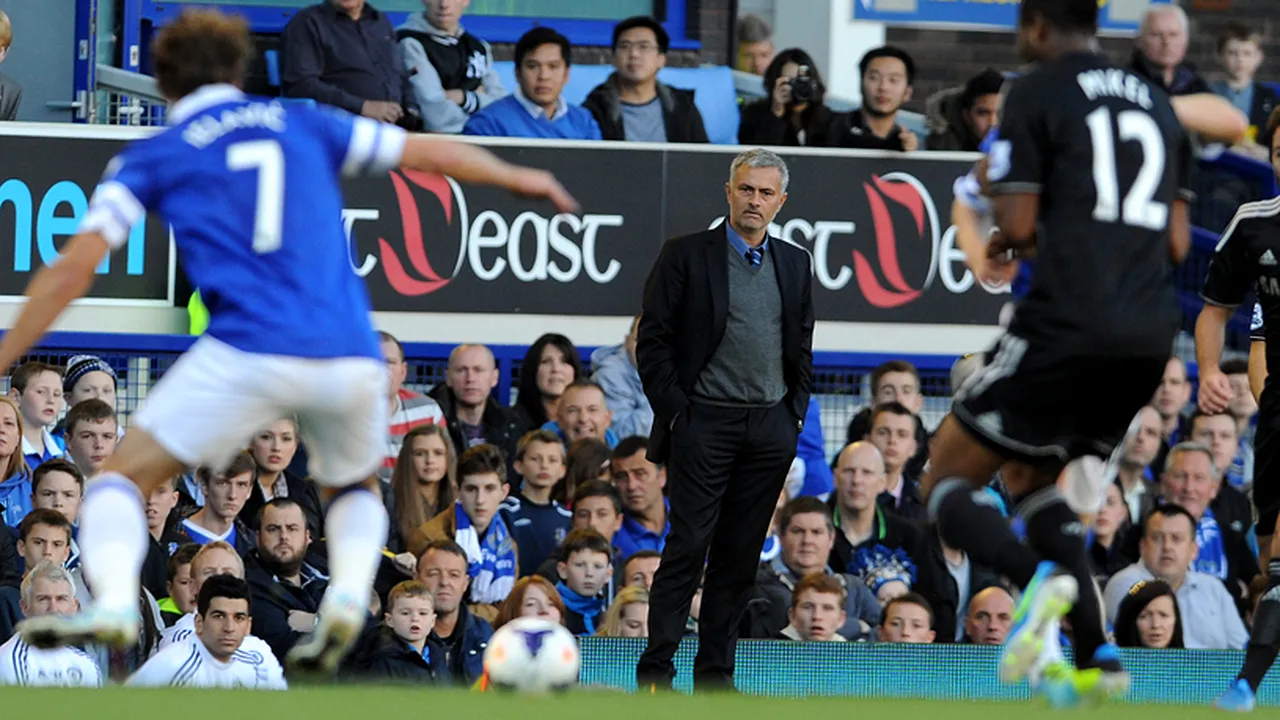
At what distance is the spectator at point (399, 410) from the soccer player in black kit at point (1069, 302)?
549cm

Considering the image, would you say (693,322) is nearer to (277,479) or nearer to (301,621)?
(301,621)

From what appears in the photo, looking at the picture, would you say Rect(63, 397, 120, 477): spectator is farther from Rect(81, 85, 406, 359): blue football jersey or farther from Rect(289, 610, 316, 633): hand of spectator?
Rect(81, 85, 406, 359): blue football jersey

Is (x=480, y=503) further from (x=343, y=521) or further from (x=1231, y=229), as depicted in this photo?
(x=343, y=521)

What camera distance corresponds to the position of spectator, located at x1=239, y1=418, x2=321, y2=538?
10961 millimetres

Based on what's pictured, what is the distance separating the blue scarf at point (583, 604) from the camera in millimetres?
10789

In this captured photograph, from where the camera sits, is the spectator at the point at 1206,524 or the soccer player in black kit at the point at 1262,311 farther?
the spectator at the point at 1206,524

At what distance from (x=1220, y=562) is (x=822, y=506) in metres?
2.75

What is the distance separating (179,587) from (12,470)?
4.15ft

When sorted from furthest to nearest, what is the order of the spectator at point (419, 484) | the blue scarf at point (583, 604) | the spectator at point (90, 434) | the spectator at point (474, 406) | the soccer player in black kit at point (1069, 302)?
the spectator at point (474, 406) < the spectator at point (419, 484) < the spectator at point (90, 434) < the blue scarf at point (583, 604) < the soccer player in black kit at point (1069, 302)

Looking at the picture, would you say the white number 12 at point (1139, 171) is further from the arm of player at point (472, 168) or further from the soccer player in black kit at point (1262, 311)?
the soccer player in black kit at point (1262, 311)

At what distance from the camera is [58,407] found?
37.4 feet

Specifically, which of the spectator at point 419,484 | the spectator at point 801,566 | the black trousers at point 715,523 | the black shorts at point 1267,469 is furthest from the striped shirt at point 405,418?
the black shorts at point 1267,469

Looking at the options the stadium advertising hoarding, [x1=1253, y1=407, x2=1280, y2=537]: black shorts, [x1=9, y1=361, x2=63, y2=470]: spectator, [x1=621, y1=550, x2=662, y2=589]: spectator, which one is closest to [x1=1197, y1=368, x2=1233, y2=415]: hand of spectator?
[x1=1253, y1=407, x2=1280, y2=537]: black shorts

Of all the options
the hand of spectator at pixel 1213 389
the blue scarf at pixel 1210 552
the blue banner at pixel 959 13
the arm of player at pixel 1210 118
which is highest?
the blue banner at pixel 959 13
